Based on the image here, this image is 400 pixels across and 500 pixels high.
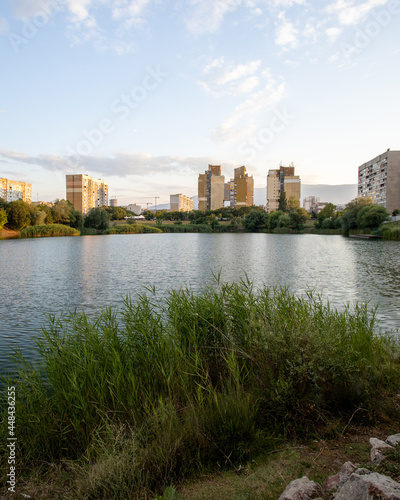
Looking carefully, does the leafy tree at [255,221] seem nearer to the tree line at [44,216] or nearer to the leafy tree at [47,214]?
the tree line at [44,216]

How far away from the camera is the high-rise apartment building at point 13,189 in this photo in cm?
16750

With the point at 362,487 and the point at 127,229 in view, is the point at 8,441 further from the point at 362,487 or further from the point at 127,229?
the point at 127,229

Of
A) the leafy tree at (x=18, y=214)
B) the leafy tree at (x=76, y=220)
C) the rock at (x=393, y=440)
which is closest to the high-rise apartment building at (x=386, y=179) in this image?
the leafy tree at (x=76, y=220)

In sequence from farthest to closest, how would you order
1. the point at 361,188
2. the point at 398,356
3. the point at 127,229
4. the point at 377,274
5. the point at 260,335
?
A: the point at 361,188, the point at 127,229, the point at 377,274, the point at 398,356, the point at 260,335

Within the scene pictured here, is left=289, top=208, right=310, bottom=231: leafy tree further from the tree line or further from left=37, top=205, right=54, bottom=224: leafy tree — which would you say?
left=37, top=205, right=54, bottom=224: leafy tree

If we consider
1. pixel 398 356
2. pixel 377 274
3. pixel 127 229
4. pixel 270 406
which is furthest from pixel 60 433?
pixel 127 229

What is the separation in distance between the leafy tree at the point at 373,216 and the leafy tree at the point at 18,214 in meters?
69.0

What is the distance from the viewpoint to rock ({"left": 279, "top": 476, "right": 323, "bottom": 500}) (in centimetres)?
271

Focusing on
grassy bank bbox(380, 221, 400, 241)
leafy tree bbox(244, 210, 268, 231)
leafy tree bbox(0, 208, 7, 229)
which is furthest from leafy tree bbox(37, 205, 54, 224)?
grassy bank bbox(380, 221, 400, 241)

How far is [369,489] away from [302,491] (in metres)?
0.59

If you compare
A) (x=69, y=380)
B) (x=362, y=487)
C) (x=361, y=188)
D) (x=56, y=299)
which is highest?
(x=361, y=188)

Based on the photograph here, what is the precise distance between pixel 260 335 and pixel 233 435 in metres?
1.67

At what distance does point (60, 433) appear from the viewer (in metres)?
4.27

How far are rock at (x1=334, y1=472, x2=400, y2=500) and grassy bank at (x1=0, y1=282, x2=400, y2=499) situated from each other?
1.29 metres
